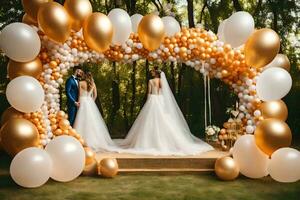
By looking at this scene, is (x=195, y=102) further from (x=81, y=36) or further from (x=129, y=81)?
(x=81, y=36)

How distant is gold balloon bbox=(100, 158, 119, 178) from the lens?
7.72 metres

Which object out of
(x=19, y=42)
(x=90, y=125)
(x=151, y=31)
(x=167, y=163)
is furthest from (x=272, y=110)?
(x=19, y=42)

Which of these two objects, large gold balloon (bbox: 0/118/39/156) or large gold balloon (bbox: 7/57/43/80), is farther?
large gold balloon (bbox: 7/57/43/80)

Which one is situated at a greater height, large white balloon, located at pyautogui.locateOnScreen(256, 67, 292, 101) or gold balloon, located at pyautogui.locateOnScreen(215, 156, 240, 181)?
large white balloon, located at pyautogui.locateOnScreen(256, 67, 292, 101)

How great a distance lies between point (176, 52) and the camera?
8719 mm

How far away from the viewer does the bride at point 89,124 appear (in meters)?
9.17

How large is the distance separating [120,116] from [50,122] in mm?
11456

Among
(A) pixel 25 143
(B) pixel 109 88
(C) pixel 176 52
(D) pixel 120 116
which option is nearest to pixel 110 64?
(B) pixel 109 88

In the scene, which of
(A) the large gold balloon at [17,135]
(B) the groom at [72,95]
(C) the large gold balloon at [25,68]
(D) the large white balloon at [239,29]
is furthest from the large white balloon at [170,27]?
(A) the large gold balloon at [17,135]

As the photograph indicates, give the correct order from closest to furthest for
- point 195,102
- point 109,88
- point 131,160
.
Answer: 1. point 131,160
2. point 195,102
3. point 109,88

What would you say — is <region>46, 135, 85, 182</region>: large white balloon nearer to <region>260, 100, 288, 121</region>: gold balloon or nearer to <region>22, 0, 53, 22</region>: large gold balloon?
<region>22, 0, 53, 22</region>: large gold balloon

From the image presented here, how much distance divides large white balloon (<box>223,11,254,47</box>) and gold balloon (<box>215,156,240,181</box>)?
2.27 meters

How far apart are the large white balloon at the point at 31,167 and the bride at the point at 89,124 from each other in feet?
7.47

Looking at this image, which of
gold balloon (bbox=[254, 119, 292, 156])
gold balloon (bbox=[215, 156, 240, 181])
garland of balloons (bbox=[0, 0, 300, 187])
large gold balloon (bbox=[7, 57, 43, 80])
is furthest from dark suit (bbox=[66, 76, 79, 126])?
gold balloon (bbox=[254, 119, 292, 156])
